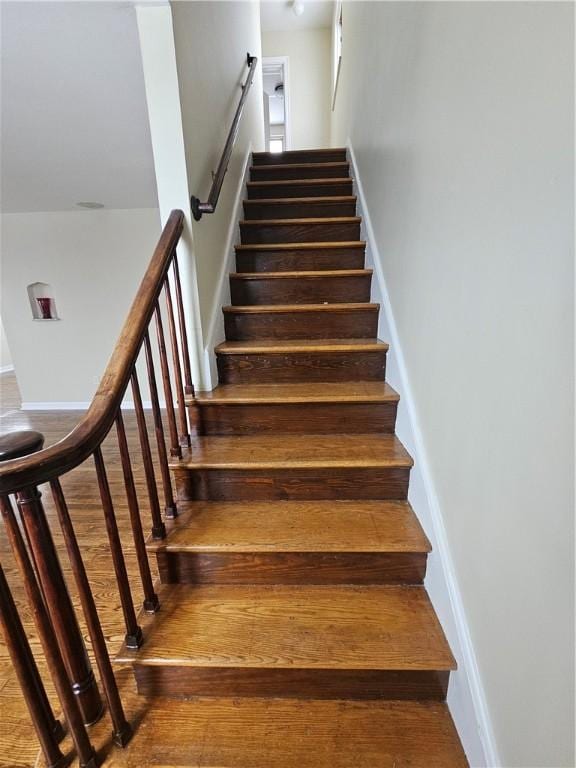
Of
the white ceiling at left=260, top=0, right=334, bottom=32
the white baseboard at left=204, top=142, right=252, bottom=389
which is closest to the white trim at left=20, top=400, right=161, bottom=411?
the white baseboard at left=204, top=142, right=252, bottom=389

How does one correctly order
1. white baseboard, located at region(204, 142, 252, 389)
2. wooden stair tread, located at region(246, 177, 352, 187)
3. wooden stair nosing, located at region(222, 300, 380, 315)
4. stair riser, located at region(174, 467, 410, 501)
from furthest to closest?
wooden stair tread, located at region(246, 177, 352, 187) → wooden stair nosing, located at region(222, 300, 380, 315) → white baseboard, located at region(204, 142, 252, 389) → stair riser, located at region(174, 467, 410, 501)

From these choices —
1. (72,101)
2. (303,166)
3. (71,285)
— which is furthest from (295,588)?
(71,285)

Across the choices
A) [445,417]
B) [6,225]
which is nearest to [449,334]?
[445,417]

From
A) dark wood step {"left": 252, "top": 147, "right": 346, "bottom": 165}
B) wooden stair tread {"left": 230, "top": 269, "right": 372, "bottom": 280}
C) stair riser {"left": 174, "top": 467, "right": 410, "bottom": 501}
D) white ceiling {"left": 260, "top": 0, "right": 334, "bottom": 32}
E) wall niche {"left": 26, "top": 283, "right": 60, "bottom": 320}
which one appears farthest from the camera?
white ceiling {"left": 260, "top": 0, "right": 334, "bottom": 32}

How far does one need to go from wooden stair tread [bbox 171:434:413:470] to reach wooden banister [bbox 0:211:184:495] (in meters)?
0.53

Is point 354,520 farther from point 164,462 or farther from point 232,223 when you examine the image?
point 232,223

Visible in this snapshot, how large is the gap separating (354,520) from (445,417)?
1.68ft

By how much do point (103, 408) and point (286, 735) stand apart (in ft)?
3.21

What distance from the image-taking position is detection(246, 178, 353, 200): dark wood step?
8.81 ft

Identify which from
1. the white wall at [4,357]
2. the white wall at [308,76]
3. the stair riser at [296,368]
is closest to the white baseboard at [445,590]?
the stair riser at [296,368]

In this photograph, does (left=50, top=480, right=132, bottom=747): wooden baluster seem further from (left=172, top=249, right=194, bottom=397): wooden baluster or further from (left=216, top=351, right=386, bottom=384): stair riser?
(left=216, top=351, right=386, bottom=384): stair riser

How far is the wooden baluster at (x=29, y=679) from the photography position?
0.71 meters

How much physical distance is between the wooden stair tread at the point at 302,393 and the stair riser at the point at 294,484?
0.32m

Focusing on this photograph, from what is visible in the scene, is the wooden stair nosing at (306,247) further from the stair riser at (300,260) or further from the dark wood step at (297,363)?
the dark wood step at (297,363)
